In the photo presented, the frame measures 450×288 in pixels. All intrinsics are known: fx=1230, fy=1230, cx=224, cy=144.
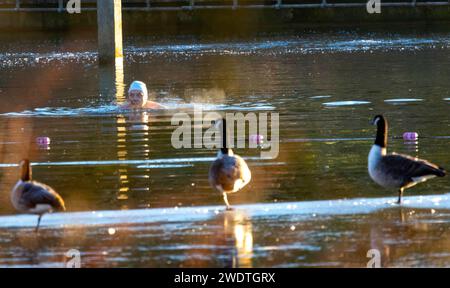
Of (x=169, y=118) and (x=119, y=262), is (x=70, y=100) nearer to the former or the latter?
(x=169, y=118)

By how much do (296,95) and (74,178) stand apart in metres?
13.0

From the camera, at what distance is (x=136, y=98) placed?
26734 millimetres

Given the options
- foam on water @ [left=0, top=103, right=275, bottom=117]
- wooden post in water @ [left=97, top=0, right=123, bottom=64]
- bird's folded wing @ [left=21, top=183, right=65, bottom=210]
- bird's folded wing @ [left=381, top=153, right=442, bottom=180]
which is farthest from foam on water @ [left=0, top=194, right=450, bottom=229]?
wooden post in water @ [left=97, top=0, right=123, bottom=64]

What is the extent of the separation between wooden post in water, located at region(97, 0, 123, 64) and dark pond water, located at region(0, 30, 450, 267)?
2.25 ft

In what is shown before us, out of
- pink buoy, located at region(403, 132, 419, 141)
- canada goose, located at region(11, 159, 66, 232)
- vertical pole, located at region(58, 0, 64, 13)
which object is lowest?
canada goose, located at region(11, 159, 66, 232)

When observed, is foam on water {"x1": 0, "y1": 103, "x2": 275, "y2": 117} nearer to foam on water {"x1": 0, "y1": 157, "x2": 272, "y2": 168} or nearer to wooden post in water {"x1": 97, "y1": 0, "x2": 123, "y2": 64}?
foam on water {"x1": 0, "y1": 157, "x2": 272, "y2": 168}

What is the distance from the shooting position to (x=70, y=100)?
100 ft

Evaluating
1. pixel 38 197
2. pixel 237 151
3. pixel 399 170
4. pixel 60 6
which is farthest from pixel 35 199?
pixel 60 6

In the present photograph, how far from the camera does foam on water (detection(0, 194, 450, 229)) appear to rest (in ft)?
47.1

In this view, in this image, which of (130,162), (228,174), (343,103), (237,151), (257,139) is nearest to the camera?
(228,174)

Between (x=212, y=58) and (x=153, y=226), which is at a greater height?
(x=212, y=58)

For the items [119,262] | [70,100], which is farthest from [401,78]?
[119,262]

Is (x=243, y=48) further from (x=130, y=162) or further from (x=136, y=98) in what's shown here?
(x=130, y=162)

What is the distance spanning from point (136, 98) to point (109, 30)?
535 inches
